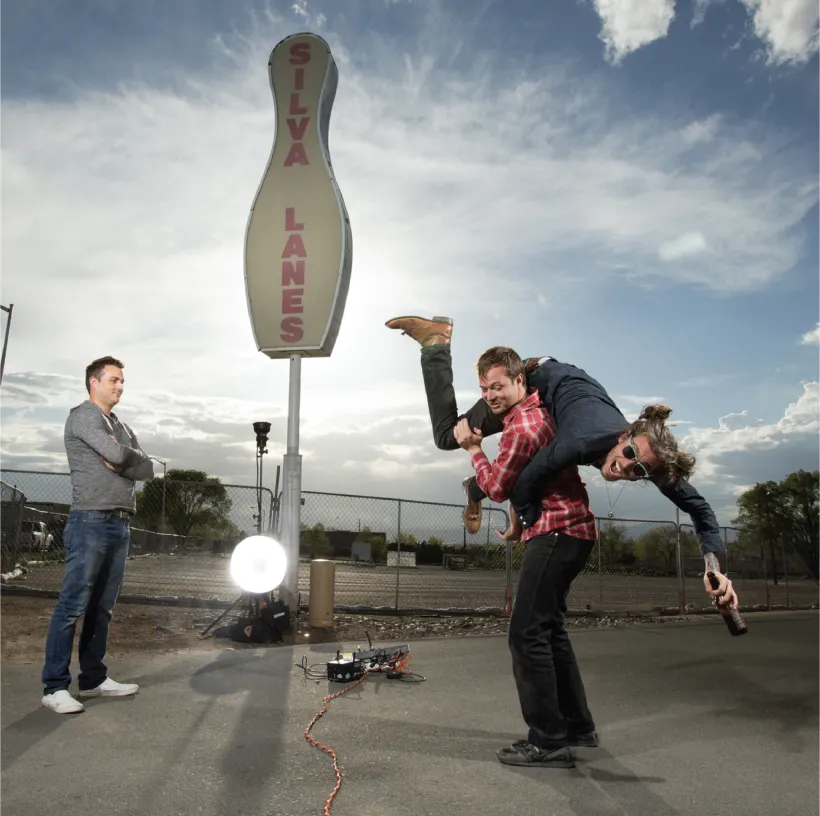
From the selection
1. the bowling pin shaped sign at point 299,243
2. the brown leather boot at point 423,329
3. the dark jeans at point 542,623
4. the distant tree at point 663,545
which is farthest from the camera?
the distant tree at point 663,545

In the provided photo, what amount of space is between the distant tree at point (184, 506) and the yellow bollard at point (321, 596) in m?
3.48

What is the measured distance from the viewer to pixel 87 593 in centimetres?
411

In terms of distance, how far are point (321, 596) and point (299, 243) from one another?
4.43m

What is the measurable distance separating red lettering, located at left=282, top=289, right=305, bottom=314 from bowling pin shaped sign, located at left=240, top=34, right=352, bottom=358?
1 cm

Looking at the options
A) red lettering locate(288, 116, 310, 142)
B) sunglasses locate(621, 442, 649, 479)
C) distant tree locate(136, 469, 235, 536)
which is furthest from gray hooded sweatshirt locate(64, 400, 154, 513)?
distant tree locate(136, 469, 235, 536)

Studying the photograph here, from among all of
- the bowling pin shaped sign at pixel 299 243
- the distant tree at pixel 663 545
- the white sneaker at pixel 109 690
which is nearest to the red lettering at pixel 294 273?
the bowling pin shaped sign at pixel 299 243

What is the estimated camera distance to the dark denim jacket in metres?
2.60

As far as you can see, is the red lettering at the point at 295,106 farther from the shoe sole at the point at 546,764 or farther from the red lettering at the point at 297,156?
the shoe sole at the point at 546,764

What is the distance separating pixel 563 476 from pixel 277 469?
19.7 feet

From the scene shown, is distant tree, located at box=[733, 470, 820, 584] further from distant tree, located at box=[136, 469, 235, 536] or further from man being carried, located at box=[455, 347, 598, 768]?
man being carried, located at box=[455, 347, 598, 768]

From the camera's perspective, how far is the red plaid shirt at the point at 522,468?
2.79m

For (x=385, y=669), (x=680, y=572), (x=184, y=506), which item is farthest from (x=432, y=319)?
(x=680, y=572)

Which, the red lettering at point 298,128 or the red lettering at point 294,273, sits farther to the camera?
the red lettering at point 298,128

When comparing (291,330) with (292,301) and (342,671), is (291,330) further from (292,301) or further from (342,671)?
(342,671)
